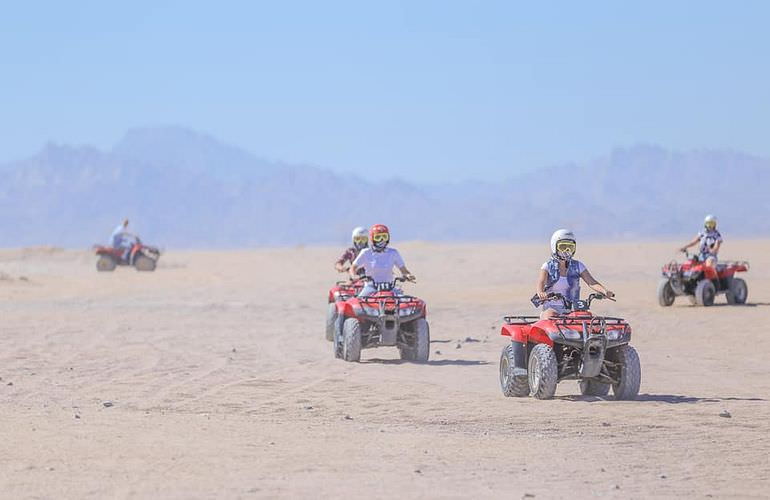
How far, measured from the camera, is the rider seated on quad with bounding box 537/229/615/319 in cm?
1294

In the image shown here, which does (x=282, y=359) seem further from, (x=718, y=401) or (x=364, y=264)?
(x=718, y=401)

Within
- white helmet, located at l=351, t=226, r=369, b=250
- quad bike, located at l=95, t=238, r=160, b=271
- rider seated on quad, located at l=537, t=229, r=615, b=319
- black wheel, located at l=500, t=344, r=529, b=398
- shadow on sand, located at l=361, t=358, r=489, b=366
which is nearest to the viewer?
rider seated on quad, located at l=537, t=229, r=615, b=319

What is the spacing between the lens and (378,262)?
1741 centimetres

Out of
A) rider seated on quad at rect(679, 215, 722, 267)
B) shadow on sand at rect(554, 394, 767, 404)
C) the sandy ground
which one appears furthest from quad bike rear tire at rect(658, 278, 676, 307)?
shadow on sand at rect(554, 394, 767, 404)

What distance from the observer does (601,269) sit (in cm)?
4484

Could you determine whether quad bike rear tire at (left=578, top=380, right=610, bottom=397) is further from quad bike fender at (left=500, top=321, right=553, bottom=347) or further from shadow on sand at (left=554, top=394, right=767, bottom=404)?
quad bike fender at (left=500, top=321, right=553, bottom=347)

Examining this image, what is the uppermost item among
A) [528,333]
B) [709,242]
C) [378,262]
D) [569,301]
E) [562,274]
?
[709,242]

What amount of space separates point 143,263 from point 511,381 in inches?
1419

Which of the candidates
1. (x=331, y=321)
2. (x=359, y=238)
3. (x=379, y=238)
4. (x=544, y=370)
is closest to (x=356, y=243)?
(x=359, y=238)

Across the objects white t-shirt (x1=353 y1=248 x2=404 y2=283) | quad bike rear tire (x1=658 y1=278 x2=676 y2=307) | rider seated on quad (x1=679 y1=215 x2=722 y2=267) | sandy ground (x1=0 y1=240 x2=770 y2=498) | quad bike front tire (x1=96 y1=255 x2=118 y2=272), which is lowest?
sandy ground (x1=0 y1=240 x2=770 y2=498)

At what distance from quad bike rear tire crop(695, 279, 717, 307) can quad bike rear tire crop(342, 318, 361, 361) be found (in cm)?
1076

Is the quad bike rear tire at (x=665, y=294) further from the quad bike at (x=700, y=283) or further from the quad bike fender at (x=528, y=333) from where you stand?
the quad bike fender at (x=528, y=333)

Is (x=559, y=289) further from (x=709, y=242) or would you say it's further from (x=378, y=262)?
(x=709, y=242)

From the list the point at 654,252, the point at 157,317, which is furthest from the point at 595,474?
the point at 654,252
